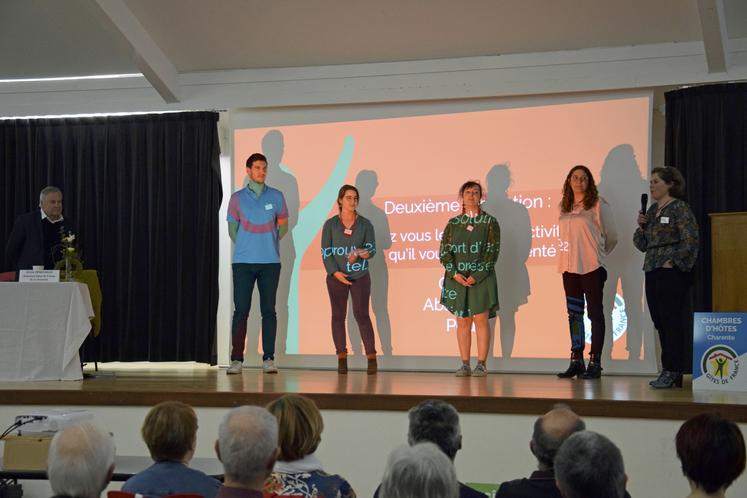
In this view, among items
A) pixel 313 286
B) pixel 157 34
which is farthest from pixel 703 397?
pixel 157 34

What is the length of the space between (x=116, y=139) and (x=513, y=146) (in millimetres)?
3407

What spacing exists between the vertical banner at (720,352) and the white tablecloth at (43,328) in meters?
3.80

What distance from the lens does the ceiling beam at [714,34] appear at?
601 centimetres

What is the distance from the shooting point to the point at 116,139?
7.95 metres

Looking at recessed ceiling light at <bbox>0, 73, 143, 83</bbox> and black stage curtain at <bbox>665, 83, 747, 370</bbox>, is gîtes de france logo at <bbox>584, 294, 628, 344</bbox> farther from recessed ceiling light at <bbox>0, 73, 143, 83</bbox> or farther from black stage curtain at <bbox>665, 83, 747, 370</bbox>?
recessed ceiling light at <bbox>0, 73, 143, 83</bbox>

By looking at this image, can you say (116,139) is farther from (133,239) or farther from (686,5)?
(686,5)

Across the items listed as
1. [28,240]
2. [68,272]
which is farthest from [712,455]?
[28,240]

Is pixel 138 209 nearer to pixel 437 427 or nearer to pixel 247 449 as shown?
pixel 437 427

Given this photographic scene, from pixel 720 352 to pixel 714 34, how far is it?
240cm

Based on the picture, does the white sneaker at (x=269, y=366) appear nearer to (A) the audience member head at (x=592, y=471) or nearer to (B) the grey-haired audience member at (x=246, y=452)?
(B) the grey-haired audience member at (x=246, y=452)

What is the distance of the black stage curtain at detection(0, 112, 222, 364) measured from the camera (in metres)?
7.74

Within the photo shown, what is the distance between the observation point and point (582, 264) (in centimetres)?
623

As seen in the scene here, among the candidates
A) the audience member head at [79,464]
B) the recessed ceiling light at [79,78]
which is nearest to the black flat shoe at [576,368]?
the recessed ceiling light at [79,78]

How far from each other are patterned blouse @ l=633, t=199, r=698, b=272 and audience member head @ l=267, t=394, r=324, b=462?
3389 mm
